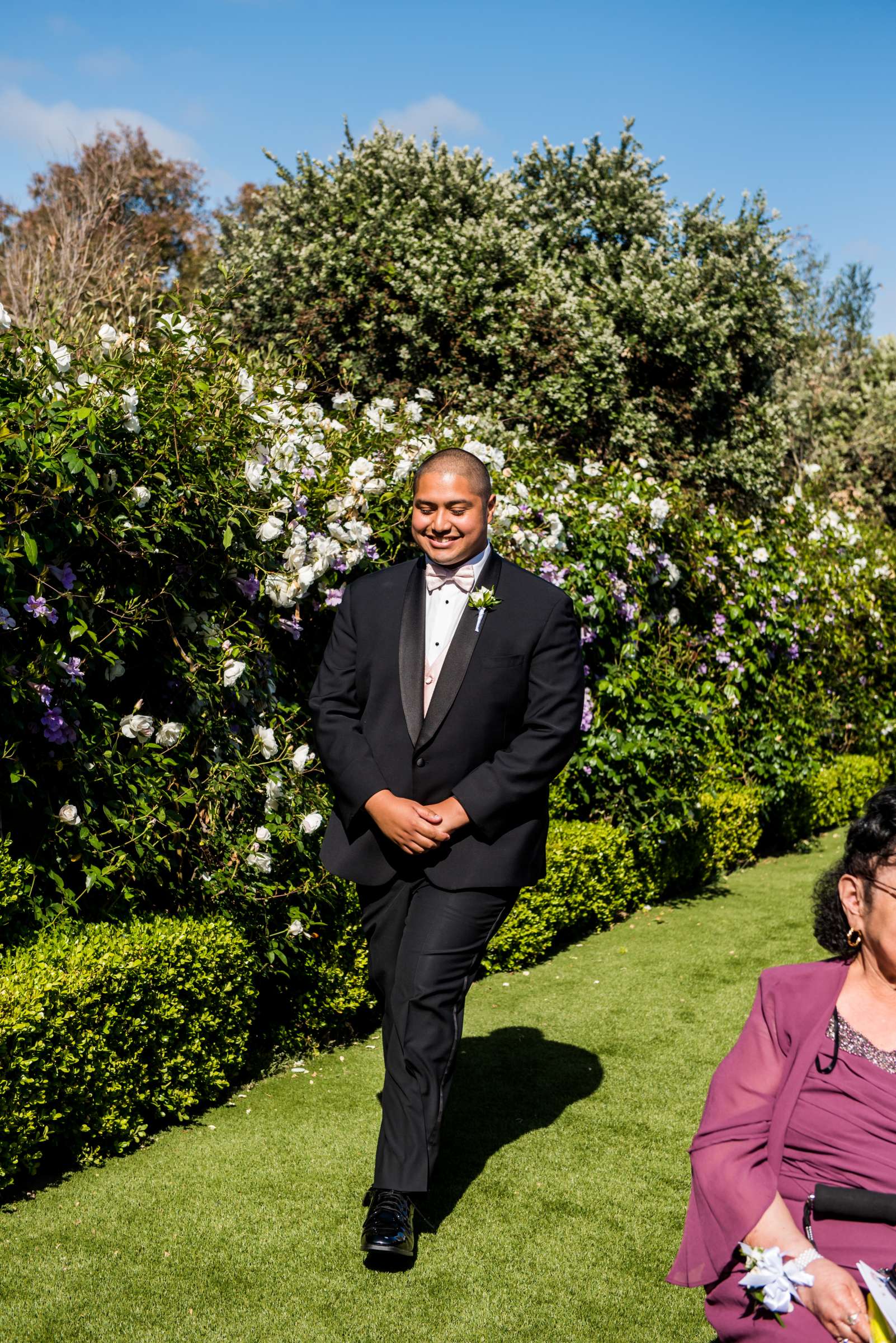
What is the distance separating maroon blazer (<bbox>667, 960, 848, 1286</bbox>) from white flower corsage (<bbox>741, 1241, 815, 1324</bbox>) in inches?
3.3

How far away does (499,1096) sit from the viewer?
4.40 metres

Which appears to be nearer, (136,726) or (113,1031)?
(113,1031)

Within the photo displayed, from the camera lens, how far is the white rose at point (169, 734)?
399cm

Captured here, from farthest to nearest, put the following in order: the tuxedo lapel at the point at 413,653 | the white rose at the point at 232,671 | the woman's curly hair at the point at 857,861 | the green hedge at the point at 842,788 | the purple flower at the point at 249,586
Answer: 1. the green hedge at the point at 842,788
2. the purple flower at the point at 249,586
3. the white rose at the point at 232,671
4. the tuxedo lapel at the point at 413,653
5. the woman's curly hair at the point at 857,861

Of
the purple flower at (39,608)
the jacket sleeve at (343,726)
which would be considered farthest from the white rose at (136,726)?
the jacket sleeve at (343,726)

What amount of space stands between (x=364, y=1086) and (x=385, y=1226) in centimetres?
143

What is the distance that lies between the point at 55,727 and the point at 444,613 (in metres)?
1.28

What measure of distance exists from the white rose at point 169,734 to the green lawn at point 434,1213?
1.36 metres

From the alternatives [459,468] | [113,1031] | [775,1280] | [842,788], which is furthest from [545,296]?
[775,1280]

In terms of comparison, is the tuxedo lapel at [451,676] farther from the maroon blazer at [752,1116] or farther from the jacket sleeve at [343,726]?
the maroon blazer at [752,1116]

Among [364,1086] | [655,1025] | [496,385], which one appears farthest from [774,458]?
[364,1086]

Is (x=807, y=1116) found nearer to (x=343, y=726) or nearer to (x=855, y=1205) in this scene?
(x=855, y=1205)

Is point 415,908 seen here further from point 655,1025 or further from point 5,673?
point 655,1025

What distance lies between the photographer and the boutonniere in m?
3.55
